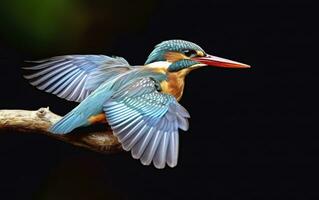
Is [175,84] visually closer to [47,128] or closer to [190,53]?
[190,53]

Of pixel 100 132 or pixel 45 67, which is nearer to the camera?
pixel 100 132


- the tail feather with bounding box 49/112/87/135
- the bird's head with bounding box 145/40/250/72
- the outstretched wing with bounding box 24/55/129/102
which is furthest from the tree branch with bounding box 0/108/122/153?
the bird's head with bounding box 145/40/250/72

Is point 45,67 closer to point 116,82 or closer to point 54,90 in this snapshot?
point 54,90

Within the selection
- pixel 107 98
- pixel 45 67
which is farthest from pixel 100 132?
pixel 45 67

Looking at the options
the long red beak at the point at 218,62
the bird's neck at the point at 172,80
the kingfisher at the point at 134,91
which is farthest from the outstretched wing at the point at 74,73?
the long red beak at the point at 218,62

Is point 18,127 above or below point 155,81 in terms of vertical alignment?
below

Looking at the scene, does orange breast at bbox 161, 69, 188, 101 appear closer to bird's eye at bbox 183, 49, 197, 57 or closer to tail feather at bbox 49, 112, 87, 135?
bird's eye at bbox 183, 49, 197, 57

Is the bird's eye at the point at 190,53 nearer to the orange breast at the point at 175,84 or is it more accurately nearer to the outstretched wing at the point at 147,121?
the orange breast at the point at 175,84

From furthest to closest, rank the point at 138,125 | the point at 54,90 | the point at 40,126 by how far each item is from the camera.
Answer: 1. the point at 54,90
2. the point at 40,126
3. the point at 138,125
